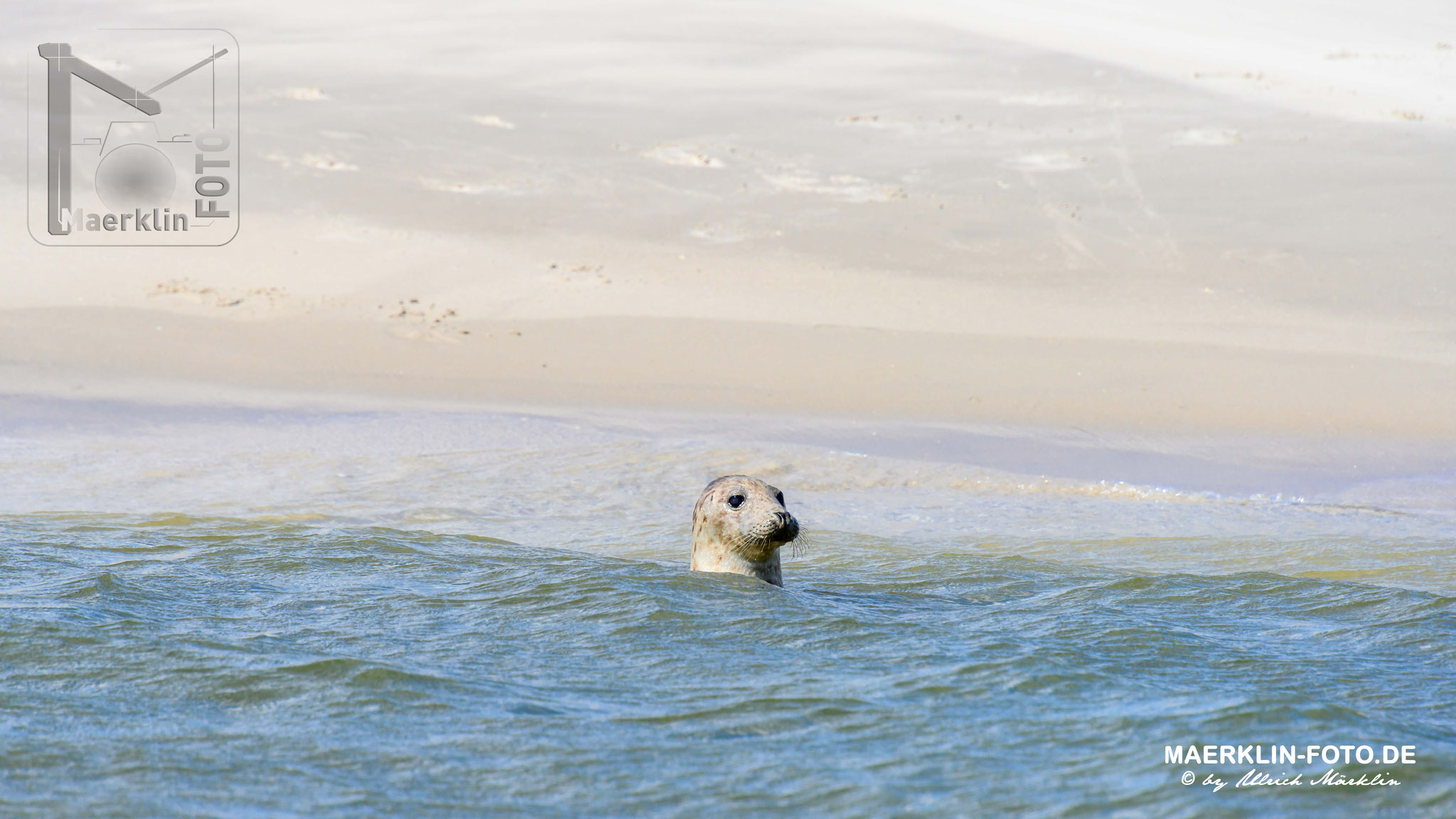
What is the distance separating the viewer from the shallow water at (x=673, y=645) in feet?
12.8

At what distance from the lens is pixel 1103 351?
12.6m

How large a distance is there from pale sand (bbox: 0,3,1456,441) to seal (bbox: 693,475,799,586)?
15.6 ft

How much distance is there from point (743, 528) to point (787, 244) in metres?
9.04

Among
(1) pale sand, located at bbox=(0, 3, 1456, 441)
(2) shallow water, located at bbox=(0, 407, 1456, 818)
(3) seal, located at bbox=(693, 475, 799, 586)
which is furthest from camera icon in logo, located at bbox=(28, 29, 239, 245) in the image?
(3) seal, located at bbox=(693, 475, 799, 586)

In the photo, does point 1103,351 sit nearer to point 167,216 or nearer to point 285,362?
point 285,362

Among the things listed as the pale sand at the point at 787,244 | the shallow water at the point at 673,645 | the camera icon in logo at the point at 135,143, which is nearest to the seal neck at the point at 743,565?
the shallow water at the point at 673,645

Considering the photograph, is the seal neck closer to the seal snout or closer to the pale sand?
the seal snout

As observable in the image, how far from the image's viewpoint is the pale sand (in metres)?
12.0

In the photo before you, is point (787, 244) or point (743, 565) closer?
point (743, 565)

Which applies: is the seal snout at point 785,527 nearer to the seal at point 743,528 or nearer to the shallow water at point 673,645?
the seal at point 743,528

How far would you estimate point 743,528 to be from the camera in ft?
21.1

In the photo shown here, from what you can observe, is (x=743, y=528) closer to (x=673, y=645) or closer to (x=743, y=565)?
(x=743, y=565)

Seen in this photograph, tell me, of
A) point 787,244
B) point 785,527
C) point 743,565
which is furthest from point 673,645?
point 787,244

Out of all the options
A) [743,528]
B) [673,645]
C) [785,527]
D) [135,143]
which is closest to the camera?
[673,645]
